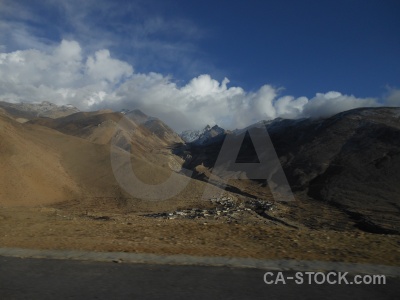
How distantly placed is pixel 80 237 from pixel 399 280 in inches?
349

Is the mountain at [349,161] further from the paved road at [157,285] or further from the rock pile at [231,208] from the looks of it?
the paved road at [157,285]

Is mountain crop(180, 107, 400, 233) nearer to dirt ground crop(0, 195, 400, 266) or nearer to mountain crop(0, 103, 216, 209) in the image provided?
mountain crop(0, 103, 216, 209)

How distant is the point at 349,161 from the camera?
229 ft

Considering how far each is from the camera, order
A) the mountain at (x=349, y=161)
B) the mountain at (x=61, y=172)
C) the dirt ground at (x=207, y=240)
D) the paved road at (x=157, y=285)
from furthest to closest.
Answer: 1. the mountain at (x=349, y=161)
2. the mountain at (x=61, y=172)
3. the dirt ground at (x=207, y=240)
4. the paved road at (x=157, y=285)

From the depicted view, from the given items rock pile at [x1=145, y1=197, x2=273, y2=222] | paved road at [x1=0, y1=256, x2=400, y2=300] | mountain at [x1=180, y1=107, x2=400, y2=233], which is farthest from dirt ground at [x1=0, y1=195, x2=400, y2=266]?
mountain at [x1=180, y1=107, x2=400, y2=233]

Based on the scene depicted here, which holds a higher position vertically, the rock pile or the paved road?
the paved road

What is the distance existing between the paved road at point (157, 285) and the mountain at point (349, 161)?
31.2 m

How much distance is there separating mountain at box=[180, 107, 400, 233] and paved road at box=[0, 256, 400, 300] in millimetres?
31168

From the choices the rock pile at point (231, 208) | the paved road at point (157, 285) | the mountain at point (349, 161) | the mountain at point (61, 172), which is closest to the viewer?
the paved road at point (157, 285)

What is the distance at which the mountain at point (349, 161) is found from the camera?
Answer: 49.2 meters

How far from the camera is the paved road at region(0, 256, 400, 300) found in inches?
238

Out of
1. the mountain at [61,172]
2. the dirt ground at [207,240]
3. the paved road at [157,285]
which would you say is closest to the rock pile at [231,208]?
the mountain at [61,172]

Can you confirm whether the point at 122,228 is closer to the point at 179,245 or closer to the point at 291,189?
the point at 179,245

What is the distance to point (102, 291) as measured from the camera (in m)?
6.22
